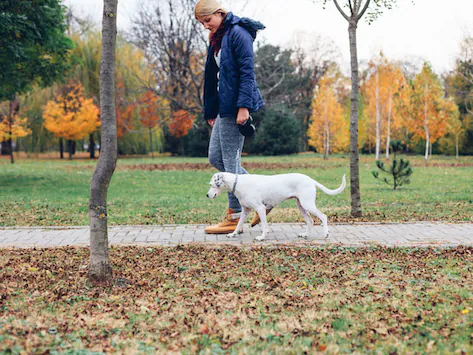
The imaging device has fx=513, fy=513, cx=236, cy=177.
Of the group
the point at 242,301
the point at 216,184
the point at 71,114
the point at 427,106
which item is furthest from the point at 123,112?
the point at 242,301

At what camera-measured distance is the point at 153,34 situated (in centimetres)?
2670

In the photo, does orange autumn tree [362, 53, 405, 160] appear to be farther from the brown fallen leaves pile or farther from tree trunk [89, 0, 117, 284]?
tree trunk [89, 0, 117, 284]

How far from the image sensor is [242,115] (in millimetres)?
5742

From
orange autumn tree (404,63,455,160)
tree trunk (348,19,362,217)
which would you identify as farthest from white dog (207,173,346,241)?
orange autumn tree (404,63,455,160)

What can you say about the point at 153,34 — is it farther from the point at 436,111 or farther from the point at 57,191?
the point at 436,111

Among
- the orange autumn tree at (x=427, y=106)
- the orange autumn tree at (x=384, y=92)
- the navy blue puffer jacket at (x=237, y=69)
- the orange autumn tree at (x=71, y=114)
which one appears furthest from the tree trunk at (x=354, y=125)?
the orange autumn tree at (x=427, y=106)

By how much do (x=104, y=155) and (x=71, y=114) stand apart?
1216 inches

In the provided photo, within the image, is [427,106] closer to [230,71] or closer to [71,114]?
[71,114]

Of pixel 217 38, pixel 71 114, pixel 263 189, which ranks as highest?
pixel 71 114

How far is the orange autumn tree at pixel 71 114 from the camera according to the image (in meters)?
33.1

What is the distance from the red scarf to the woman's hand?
84cm

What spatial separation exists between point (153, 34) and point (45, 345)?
25421mm

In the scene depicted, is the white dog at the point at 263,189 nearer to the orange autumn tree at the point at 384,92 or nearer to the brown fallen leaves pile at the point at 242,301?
the brown fallen leaves pile at the point at 242,301

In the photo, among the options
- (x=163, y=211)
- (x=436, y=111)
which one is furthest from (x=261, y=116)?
(x=163, y=211)
